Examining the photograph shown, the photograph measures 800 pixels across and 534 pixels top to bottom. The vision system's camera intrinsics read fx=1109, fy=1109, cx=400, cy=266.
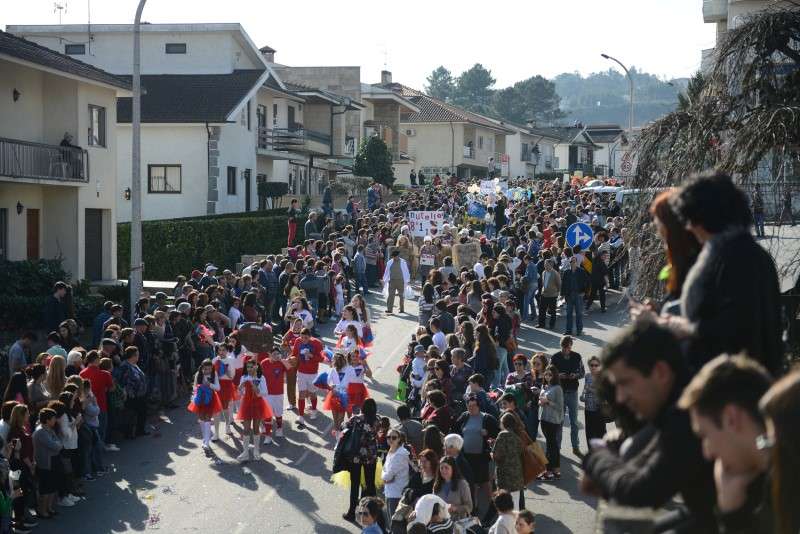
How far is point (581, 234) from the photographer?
81.7ft

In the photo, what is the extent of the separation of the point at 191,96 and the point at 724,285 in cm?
4345

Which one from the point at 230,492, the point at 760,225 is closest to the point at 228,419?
the point at 230,492

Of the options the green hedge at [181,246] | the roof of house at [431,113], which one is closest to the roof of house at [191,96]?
the green hedge at [181,246]

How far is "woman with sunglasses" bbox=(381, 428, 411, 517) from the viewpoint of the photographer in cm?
1298

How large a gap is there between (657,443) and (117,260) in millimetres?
34207

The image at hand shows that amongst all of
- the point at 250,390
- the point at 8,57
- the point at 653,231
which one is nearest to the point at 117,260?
the point at 8,57

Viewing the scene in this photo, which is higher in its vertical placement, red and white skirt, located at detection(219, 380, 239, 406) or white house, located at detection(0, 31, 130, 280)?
white house, located at detection(0, 31, 130, 280)

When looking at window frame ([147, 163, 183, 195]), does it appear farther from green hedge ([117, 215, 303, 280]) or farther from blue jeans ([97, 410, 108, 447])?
blue jeans ([97, 410, 108, 447])

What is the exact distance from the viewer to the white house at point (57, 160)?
28.3m

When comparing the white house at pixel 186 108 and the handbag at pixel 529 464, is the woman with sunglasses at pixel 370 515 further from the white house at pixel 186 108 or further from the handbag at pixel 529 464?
Result: the white house at pixel 186 108

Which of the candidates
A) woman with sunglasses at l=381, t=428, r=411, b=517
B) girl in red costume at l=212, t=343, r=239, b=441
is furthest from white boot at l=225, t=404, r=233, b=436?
woman with sunglasses at l=381, t=428, r=411, b=517

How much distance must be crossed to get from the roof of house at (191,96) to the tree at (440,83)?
426ft

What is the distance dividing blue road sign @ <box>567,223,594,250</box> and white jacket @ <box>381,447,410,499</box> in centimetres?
1278

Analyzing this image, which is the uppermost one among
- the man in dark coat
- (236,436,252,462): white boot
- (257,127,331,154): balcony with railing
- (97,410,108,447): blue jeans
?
(257,127,331,154): balcony with railing
